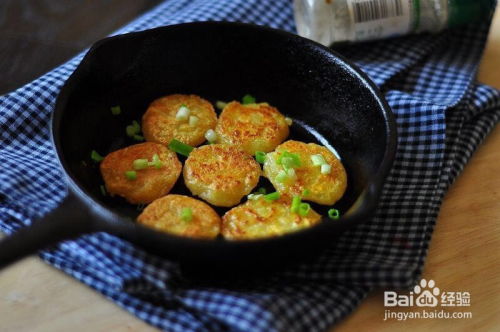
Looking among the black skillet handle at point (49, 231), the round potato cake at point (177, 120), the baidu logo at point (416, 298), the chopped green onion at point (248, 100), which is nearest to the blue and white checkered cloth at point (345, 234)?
the baidu logo at point (416, 298)

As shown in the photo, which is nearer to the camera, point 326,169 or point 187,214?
point 187,214

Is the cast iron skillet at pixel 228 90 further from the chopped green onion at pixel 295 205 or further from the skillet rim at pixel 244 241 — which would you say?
the chopped green onion at pixel 295 205

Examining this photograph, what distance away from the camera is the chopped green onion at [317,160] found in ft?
5.26

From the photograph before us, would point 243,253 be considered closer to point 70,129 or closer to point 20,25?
point 70,129

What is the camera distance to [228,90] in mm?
1864

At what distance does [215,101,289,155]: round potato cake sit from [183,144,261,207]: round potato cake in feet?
0.15

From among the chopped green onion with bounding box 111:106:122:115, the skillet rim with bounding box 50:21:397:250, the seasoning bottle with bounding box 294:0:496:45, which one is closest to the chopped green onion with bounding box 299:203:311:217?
the skillet rim with bounding box 50:21:397:250

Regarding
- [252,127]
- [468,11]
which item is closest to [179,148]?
[252,127]

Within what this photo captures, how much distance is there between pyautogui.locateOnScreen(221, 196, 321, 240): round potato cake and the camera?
1420 millimetres

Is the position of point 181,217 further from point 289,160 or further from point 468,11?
point 468,11

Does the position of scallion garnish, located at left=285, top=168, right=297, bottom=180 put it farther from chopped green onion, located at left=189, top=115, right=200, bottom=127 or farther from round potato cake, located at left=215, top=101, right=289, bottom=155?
chopped green onion, located at left=189, top=115, right=200, bottom=127

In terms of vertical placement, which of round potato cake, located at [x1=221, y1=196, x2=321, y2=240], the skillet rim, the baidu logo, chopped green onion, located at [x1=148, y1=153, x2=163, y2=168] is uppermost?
the skillet rim

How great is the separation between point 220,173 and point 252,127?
8.1 inches

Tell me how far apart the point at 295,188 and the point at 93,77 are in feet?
1.93
